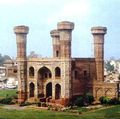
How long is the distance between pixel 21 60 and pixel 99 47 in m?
12.1

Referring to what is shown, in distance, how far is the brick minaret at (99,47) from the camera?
56688 mm

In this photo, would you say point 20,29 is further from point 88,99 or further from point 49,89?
point 88,99

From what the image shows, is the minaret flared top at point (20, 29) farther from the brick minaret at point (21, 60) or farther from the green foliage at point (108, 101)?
the green foliage at point (108, 101)

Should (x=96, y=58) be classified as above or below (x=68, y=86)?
above

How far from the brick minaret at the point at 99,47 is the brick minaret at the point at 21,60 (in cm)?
1058

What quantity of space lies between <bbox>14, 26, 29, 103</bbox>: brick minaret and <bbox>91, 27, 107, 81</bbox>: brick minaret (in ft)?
34.7

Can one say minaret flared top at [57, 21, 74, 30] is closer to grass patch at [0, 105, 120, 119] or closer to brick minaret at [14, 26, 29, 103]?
brick minaret at [14, 26, 29, 103]

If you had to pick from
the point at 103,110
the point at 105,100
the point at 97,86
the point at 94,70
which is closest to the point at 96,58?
the point at 94,70

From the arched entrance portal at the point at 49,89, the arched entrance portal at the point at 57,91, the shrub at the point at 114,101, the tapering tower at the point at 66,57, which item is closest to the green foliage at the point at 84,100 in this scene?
the tapering tower at the point at 66,57

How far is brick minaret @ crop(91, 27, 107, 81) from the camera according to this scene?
186 feet

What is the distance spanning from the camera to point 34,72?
182 feet

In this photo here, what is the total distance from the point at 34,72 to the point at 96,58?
390 inches

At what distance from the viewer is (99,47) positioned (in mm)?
57188

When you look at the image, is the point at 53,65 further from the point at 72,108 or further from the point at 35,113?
the point at 35,113
